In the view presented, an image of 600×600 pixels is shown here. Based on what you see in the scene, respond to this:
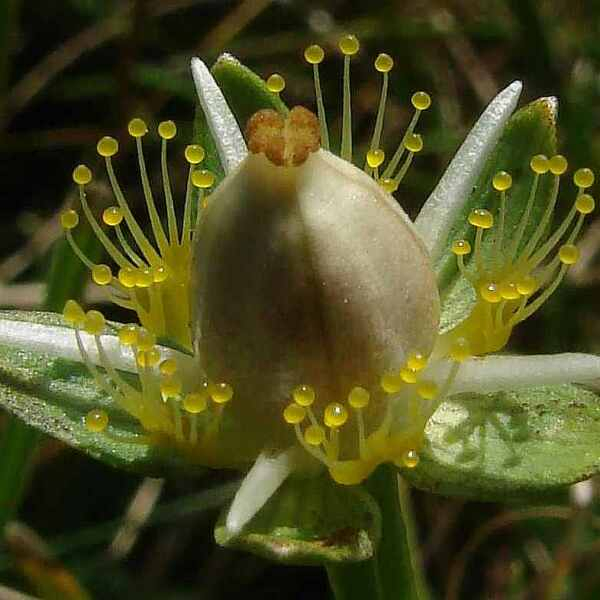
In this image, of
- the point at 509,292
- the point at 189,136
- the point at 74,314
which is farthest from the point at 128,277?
the point at 189,136

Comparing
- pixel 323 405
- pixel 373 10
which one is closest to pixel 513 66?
pixel 373 10

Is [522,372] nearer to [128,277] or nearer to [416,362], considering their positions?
[416,362]

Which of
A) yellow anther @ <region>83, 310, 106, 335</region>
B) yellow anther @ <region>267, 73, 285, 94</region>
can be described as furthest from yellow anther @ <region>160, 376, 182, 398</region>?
yellow anther @ <region>267, 73, 285, 94</region>

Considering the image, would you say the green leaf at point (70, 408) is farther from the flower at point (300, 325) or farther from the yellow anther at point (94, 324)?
the yellow anther at point (94, 324)

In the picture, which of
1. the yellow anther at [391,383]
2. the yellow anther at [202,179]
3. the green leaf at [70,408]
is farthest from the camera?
the yellow anther at [202,179]

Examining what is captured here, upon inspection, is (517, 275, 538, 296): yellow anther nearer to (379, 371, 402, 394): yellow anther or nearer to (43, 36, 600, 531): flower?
(43, 36, 600, 531): flower

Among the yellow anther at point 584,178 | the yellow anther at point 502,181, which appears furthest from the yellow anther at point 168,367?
the yellow anther at point 584,178
